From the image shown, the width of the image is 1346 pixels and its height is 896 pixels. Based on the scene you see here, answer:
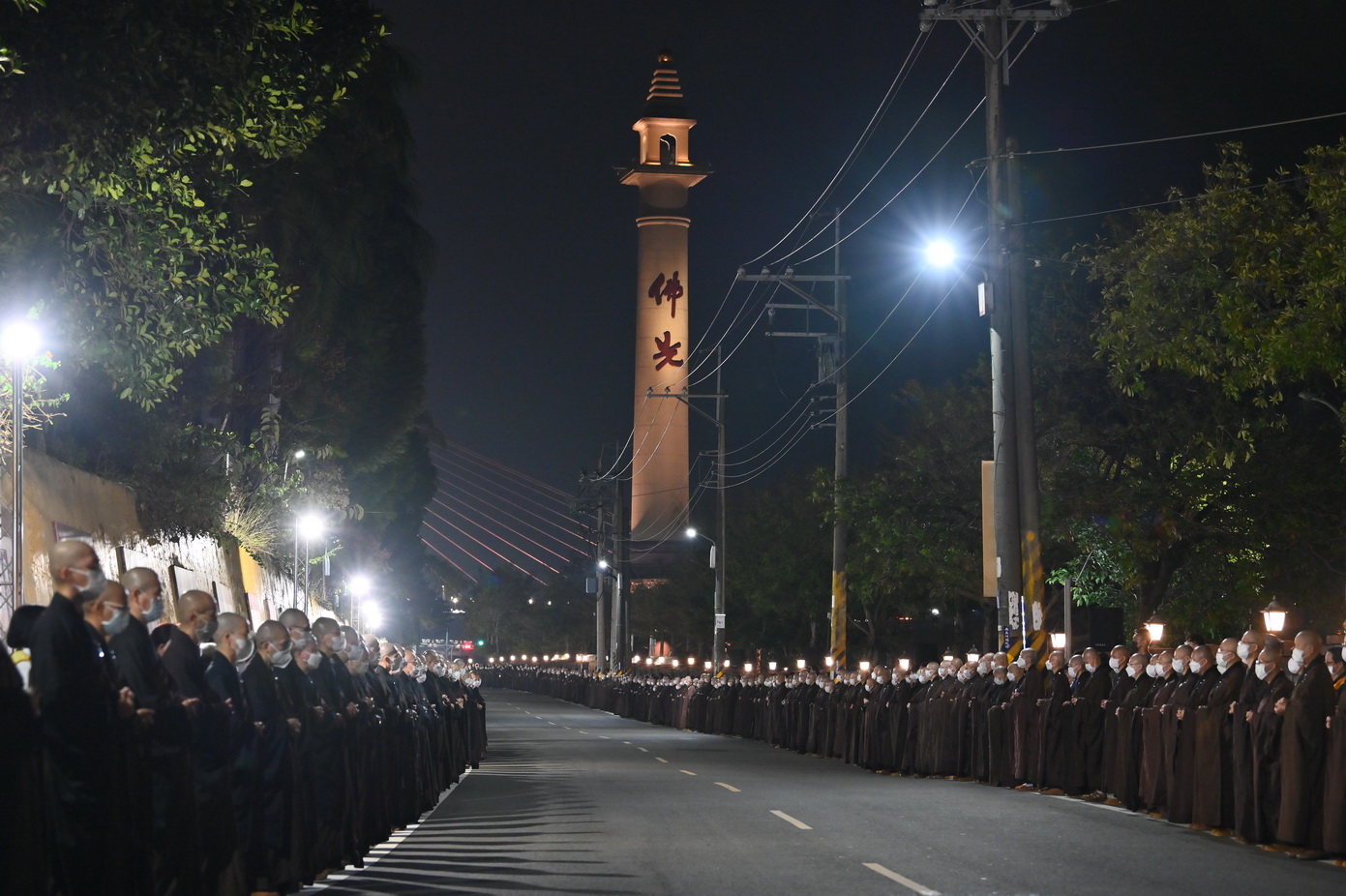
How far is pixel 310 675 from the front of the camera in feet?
46.1

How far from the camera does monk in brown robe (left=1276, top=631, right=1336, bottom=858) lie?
14961 mm

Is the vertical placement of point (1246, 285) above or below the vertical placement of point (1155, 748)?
above

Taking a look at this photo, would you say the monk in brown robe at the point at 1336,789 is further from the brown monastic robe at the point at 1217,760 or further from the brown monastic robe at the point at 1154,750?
the brown monastic robe at the point at 1154,750

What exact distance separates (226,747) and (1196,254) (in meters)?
17.5

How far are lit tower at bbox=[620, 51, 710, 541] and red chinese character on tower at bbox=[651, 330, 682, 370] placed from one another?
0.05 meters

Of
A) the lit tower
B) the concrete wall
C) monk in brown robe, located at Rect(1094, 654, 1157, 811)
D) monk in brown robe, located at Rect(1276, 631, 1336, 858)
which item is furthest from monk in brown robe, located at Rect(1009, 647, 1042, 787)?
the lit tower

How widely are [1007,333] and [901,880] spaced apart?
13547 mm

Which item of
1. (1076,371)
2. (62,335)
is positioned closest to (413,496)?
(1076,371)

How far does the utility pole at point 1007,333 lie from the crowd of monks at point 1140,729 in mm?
1298

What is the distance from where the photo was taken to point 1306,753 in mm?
15203

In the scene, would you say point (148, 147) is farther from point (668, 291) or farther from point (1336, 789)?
point (668, 291)

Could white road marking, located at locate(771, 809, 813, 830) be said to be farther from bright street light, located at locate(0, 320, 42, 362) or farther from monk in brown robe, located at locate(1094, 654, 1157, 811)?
bright street light, located at locate(0, 320, 42, 362)

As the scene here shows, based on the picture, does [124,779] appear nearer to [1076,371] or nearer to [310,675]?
[310,675]

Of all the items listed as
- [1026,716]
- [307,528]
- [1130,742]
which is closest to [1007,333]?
[1026,716]
